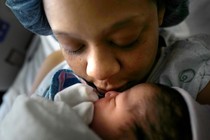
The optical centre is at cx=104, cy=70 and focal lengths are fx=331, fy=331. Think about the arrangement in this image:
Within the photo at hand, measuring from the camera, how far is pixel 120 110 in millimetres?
628

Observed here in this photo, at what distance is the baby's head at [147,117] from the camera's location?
0.59 m

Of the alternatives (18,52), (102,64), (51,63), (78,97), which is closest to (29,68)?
(18,52)

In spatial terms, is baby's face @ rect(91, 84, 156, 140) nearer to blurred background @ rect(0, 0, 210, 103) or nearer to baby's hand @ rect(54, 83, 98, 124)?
baby's hand @ rect(54, 83, 98, 124)

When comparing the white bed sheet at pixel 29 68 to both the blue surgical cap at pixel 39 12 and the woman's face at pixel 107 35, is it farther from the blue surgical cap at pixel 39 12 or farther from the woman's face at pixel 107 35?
→ the woman's face at pixel 107 35

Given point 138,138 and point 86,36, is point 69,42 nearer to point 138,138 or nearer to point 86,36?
point 86,36

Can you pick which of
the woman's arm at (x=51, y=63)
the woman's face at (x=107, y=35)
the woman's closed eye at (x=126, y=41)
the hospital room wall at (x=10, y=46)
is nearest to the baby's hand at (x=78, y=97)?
the woman's face at (x=107, y=35)

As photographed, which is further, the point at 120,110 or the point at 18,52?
the point at 18,52

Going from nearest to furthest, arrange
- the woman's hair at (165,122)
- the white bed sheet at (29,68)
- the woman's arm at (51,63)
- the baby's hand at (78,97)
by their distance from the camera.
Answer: the woman's hair at (165,122) < the baby's hand at (78,97) < the woman's arm at (51,63) < the white bed sheet at (29,68)

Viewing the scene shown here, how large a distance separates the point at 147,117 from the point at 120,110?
58mm

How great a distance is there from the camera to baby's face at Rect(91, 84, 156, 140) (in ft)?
1.98

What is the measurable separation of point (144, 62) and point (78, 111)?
18cm

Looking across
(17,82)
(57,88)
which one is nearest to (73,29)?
(57,88)

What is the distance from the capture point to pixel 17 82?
1.59m

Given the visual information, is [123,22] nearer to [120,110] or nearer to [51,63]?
[120,110]
